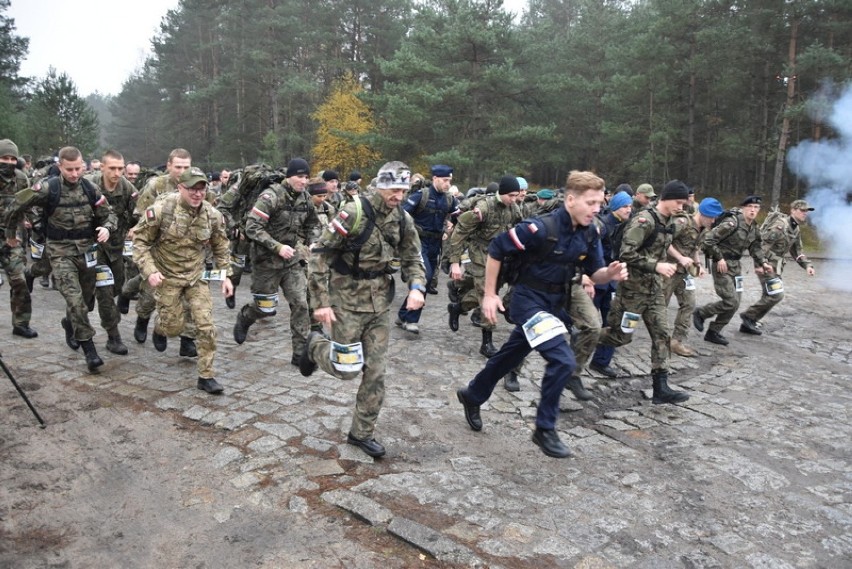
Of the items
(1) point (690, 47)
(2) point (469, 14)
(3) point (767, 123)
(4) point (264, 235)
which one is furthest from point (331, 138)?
(4) point (264, 235)

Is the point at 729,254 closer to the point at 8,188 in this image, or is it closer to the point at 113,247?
the point at 113,247

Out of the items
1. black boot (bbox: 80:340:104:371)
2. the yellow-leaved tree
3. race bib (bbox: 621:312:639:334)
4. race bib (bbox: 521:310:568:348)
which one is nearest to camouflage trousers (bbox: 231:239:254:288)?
black boot (bbox: 80:340:104:371)

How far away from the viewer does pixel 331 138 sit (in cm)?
3594

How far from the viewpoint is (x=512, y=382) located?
21.9ft

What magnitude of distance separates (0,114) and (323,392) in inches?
1211

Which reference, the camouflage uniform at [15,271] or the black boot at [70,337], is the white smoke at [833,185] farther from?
the camouflage uniform at [15,271]

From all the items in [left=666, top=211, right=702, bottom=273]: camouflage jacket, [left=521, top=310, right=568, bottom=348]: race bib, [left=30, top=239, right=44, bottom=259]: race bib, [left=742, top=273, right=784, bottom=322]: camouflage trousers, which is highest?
[left=666, top=211, right=702, bottom=273]: camouflage jacket

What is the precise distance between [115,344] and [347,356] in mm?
4043

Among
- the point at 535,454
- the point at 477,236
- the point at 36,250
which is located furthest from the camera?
the point at 36,250

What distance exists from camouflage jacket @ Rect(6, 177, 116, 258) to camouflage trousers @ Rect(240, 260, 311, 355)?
1.76m

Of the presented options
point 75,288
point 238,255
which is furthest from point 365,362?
point 238,255

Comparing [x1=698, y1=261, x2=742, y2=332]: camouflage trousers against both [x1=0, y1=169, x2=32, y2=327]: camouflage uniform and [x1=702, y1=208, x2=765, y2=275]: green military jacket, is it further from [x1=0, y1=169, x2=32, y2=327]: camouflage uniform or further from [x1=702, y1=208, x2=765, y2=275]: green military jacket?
[x1=0, y1=169, x2=32, y2=327]: camouflage uniform

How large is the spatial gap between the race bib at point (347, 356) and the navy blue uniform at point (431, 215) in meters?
4.90

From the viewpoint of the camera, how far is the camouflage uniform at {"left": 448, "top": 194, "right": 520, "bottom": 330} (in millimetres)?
7723
